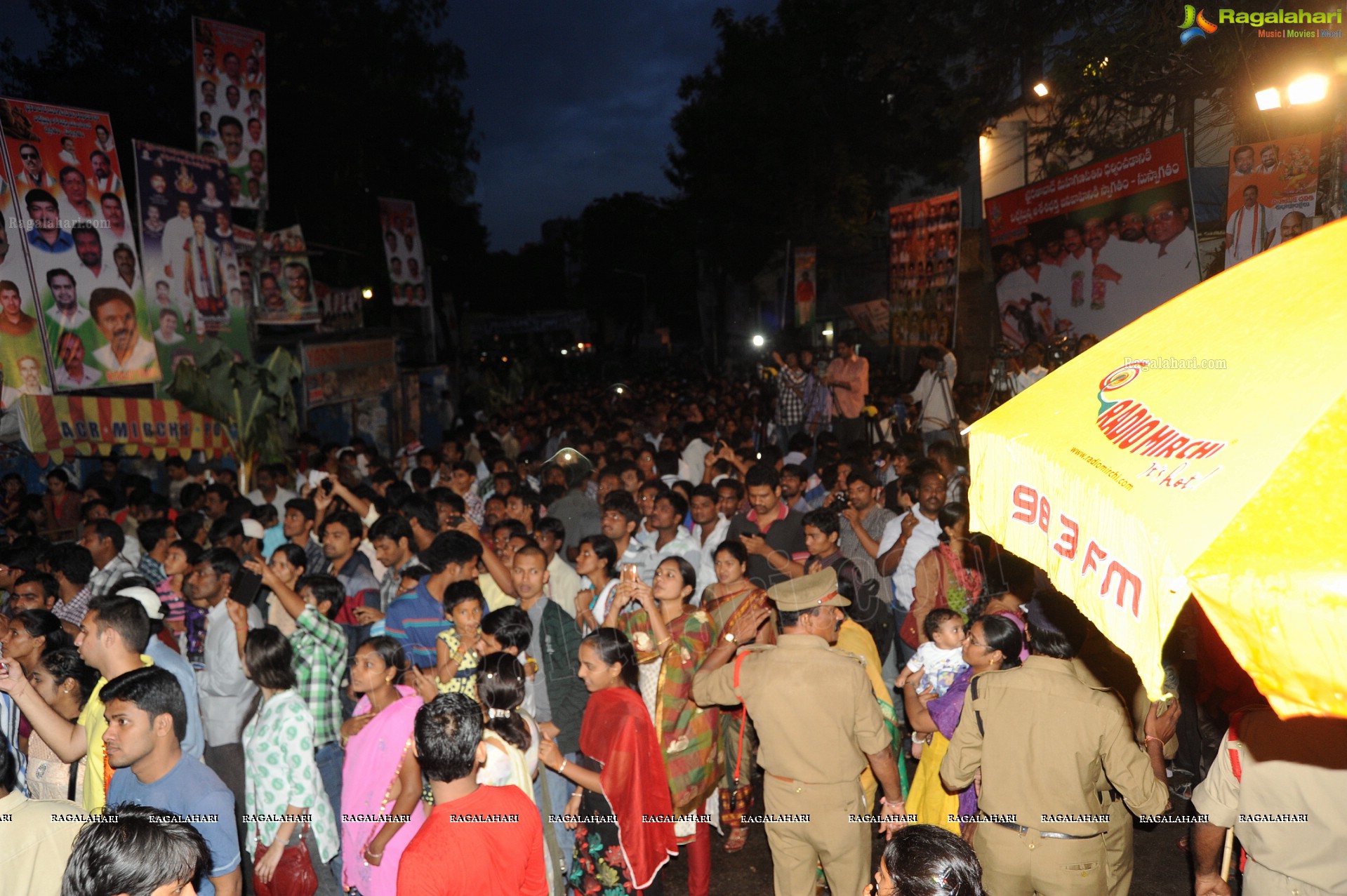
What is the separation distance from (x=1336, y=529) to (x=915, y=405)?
10.9 m

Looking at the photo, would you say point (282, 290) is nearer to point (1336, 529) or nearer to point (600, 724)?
point (600, 724)

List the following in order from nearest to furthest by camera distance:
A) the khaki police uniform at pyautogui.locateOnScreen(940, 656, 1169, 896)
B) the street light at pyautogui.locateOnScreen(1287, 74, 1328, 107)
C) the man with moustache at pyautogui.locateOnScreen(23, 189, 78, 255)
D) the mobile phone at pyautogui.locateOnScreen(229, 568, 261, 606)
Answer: the khaki police uniform at pyautogui.locateOnScreen(940, 656, 1169, 896), the mobile phone at pyautogui.locateOnScreen(229, 568, 261, 606), the street light at pyautogui.locateOnScreen(1287, 74, 1328, 107), the man with moustache at pyautogui.locateOnScreen(23, 189, 78, 255)

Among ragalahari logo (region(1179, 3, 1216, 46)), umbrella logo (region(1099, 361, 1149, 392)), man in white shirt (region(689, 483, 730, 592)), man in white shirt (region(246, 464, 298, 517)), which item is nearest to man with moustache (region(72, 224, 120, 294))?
man in white shirt (region(246, 464, 298, 517))

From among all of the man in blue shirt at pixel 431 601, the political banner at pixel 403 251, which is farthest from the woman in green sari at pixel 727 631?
the political banner at pixel 403 251

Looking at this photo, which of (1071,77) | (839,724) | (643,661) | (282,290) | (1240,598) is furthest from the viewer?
(282,290)

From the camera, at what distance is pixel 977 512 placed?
293cm

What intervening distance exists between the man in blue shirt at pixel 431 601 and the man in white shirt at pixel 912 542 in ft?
9.26

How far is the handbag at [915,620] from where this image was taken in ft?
18.4

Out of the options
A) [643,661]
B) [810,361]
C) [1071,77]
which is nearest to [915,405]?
[810,361]

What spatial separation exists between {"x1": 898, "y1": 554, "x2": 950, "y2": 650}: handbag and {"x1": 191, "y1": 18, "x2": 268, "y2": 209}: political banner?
11.5 meters

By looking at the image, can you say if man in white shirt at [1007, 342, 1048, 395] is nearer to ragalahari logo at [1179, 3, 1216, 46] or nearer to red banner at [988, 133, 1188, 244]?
red banner at [988, 133, 1188, 244]

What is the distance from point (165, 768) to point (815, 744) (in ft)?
8.59

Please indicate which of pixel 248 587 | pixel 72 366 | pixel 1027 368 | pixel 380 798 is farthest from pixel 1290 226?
pixel 72 366

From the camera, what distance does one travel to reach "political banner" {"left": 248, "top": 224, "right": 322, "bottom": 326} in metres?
15.1
